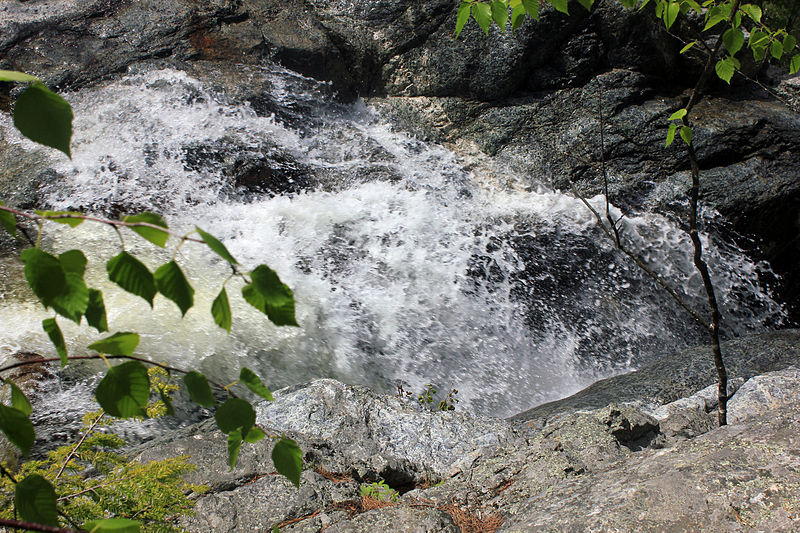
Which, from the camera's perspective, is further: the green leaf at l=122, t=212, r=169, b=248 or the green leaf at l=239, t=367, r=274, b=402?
the green leaf at l=239, t=367, r=274, b=402

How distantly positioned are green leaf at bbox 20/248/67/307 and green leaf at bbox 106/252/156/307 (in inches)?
2.5

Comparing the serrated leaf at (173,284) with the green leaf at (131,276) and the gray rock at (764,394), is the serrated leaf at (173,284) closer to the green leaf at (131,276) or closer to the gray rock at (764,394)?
the green leaf at (131,276)

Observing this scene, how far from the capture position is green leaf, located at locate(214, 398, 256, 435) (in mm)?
947

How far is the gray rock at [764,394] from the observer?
11.2 feet

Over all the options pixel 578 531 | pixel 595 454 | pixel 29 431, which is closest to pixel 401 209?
pixel 595 454

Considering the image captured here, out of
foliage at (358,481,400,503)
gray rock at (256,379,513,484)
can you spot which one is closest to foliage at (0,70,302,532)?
foliage at (358,481,400,503)

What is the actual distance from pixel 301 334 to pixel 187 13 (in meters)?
5.71

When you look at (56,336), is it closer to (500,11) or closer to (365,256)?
(500,11)

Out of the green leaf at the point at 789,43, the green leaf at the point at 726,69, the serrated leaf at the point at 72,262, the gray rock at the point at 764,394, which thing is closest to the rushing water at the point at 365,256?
the gray rock at the point at 764,394

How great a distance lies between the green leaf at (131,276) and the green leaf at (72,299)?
46 mm

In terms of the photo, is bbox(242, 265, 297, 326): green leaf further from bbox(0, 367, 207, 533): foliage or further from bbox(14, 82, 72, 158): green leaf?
bbox(0, 367, 207, 533): foliage

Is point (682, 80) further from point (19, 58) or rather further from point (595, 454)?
point (19, 58)

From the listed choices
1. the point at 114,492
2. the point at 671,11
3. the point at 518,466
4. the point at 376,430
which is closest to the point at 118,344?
the point at 114,492

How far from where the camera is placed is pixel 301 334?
199 inches
